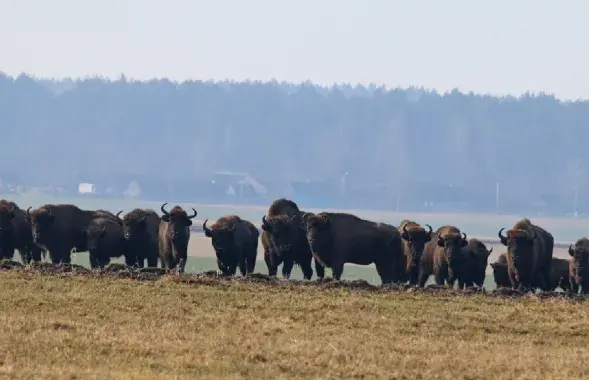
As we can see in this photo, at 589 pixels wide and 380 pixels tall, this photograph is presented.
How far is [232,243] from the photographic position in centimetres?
3612

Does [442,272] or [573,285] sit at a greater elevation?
[442,272]

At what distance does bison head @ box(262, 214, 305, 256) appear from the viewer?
117ft

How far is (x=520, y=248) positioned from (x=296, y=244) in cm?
558

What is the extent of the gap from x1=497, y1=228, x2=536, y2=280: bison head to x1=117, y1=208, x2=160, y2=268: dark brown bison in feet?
30.2

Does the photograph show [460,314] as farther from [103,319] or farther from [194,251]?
[194,251]

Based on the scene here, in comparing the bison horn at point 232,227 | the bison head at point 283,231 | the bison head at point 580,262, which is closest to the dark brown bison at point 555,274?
the bison head at point 580,262

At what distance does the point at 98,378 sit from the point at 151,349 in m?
2.28

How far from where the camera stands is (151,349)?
18828 mm

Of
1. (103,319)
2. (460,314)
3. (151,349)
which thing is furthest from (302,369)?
(460,314)

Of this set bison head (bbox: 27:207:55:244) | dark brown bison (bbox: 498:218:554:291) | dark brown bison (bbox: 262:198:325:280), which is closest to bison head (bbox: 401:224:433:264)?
dark brown bison (bbox: 498:218:554:291)

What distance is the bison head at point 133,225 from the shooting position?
36625 mm

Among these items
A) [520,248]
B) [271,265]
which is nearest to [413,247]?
[520,248]

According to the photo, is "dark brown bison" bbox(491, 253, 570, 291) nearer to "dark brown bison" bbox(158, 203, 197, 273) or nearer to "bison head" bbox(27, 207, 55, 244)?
"dark brown bison" bbox(158, 203, 197, 273)

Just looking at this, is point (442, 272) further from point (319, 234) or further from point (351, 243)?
point (319, 234)
